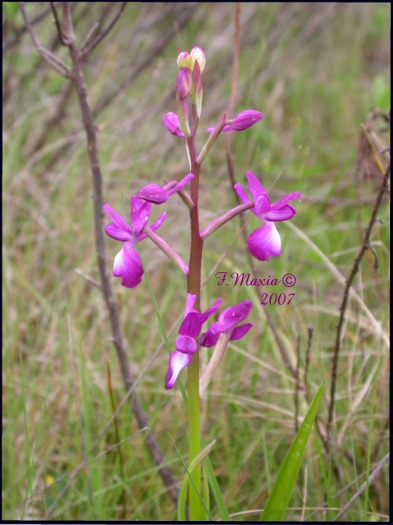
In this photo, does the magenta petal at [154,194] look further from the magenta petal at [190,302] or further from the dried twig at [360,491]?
the dried twig at [360,491]

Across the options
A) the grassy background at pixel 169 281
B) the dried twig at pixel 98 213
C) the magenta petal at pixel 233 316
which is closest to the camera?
the magenta petal at pixel 233 316

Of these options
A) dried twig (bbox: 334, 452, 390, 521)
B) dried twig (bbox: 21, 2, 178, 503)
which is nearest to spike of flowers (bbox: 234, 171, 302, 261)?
dried twig (bbox: 334, 452, 390, 521)

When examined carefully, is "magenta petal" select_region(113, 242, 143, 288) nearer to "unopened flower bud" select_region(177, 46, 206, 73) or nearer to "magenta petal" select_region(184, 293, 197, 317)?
"magenta petal" select_region(184, 293, 197, 317)

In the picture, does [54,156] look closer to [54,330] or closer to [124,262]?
[54,330]

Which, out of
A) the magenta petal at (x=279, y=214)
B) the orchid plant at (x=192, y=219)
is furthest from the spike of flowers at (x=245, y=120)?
the magenta petal at (x=279, y=214)

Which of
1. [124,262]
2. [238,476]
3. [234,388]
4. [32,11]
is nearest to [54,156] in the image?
[32,11]

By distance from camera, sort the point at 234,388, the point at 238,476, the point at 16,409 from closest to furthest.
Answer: the point at 238,476 < the point at 16,409 < the point at 234,388
